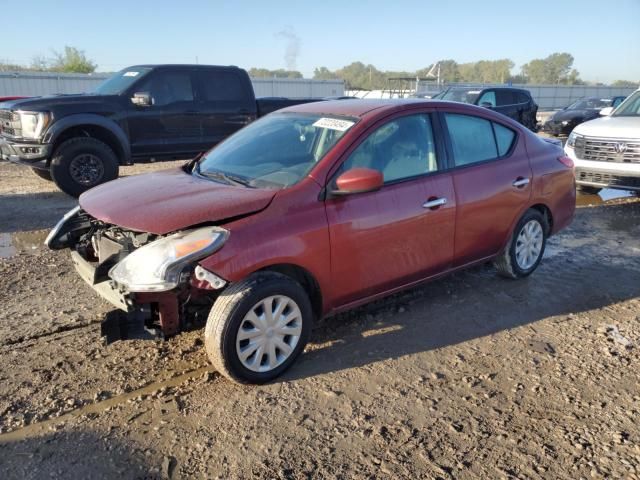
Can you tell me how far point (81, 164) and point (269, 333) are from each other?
238 inches

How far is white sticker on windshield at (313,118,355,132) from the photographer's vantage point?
12.3 feet

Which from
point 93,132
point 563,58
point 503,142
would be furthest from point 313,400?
point 563,58

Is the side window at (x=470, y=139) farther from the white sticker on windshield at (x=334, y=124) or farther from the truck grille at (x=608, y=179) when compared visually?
the truck grille at (x=608, y=179)

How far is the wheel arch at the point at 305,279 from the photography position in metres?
3.28

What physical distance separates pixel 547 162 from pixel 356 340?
2.58 meters

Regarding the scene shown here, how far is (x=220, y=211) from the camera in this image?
311 centimetres

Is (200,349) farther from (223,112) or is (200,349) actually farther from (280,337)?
(223,112)

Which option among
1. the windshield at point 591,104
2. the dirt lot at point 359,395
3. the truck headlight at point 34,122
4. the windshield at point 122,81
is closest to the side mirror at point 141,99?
the windshield at point 122,81

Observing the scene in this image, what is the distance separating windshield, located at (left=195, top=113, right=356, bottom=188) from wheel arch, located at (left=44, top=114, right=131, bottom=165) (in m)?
4.31

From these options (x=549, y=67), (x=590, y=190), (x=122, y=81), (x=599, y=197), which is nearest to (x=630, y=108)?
(x=590, y=190)

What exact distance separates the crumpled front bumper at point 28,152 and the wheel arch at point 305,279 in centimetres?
580

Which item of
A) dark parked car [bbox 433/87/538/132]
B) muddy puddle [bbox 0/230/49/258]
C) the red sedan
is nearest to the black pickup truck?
muddy puddle [bbox 0/230/49/258]

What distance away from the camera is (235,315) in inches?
118

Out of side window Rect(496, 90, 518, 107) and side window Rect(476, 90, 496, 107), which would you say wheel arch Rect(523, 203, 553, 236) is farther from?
side window Rect(496, 90, 518, 107)
